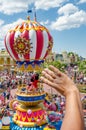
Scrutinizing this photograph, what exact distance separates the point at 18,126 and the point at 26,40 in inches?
141

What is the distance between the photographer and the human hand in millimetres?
1604

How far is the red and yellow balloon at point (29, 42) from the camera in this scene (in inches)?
448

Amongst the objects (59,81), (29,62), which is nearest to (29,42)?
(29,62)

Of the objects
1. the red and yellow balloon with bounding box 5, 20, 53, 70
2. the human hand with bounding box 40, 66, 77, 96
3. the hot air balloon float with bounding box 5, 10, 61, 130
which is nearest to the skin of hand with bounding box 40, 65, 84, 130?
the human hand with bounding box 40, 66, 77, 96

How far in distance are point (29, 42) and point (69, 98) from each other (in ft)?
33.2

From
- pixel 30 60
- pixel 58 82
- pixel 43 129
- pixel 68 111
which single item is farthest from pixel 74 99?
pixel 30 60

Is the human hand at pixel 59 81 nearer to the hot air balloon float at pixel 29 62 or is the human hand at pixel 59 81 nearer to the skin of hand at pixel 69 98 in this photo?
the skin of hand at pixel 69 98

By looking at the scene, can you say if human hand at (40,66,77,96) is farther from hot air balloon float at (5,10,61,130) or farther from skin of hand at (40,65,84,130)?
hot air balloon float at (5,10,61,130)

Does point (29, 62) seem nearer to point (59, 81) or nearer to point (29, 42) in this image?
point (29, 42)

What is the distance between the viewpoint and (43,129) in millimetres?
10180

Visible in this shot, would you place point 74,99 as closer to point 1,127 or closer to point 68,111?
point 68,111

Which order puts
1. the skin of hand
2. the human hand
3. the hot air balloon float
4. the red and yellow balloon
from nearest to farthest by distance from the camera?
the skin of hand
the human hand
the hot air balloon float
the red and yellow balloon

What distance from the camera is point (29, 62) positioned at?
11.5 meters

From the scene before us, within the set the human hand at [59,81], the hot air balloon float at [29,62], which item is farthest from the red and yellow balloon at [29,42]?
the human hand at [59,81]
